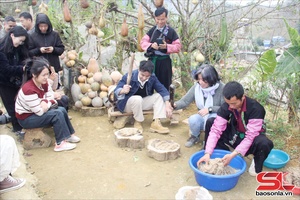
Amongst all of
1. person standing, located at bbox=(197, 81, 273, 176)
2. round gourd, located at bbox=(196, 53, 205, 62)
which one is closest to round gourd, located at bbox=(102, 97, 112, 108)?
round gourd, located at bbox=(196, 53, 205, 62)

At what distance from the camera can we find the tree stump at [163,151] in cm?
366

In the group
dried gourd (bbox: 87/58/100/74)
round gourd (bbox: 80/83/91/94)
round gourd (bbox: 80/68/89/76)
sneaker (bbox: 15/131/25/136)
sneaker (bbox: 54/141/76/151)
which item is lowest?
sneaker (bbox: 54/141/76/151)

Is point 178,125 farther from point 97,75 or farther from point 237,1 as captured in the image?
point 237,1

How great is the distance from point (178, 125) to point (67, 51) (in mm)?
2852

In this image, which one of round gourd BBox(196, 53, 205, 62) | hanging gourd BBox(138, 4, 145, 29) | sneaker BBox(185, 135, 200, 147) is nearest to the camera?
sneaker BBox(185, 135, 200, 147)

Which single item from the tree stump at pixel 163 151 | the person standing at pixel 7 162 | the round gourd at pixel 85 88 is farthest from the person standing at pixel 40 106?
the round gourd at pixel 85 88

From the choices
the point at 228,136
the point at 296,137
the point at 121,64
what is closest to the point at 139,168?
the point at 228,136

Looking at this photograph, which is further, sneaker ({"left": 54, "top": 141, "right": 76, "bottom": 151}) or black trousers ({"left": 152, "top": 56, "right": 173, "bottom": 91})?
black trousers ({"left": 152, "top": 56, "right": 173, "bottom": 91})

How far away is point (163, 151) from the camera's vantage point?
3.66 metres

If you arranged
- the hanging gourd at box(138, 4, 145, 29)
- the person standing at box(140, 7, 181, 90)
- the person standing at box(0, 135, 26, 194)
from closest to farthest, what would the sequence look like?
the person standing at box(0, 135, 26, 194), the person standing at box(140, 7, 181, 90), the hanging gourd at box(138, 4, 145, 29)

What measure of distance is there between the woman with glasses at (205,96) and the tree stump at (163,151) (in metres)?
0.36

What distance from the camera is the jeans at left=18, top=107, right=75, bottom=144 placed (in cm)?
385

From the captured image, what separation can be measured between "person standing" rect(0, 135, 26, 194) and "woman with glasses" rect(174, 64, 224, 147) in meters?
2.20

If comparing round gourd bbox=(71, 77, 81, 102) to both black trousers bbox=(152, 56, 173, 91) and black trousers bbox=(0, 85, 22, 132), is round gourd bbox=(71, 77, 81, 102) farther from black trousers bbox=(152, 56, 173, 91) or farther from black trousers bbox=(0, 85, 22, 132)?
black trousers bbox=(152, 56, 173, 91)
